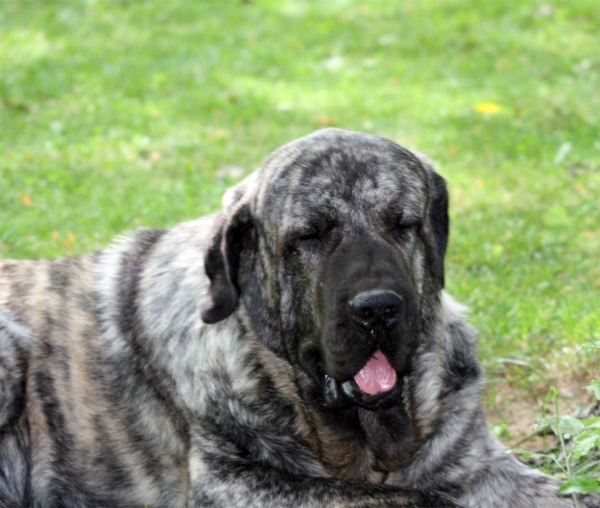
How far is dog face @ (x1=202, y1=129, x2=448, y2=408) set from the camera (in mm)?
3514

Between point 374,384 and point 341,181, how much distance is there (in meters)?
0.81

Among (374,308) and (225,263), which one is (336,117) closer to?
(225,263)

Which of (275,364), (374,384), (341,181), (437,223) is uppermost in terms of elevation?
(341,181)

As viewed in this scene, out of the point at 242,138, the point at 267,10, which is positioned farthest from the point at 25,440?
the point at 267,10

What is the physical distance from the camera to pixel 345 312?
3475mm

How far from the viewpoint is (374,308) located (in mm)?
3398

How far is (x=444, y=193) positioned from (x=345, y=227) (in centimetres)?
66

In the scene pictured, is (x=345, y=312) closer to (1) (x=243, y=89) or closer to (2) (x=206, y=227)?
(2) (x=206, y=227)

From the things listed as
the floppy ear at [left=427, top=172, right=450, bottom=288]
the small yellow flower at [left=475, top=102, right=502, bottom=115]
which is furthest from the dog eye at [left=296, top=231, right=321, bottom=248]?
the small yellow flower at [left=475, top=102, right=502, bottom=115]

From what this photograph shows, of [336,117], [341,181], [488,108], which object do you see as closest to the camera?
[341,181]

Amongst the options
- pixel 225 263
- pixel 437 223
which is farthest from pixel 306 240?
pixel 437 223

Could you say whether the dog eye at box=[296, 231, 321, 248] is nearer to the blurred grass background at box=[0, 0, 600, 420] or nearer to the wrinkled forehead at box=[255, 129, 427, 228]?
the wrinkled forehead at box=[255, 129, 427, 228]

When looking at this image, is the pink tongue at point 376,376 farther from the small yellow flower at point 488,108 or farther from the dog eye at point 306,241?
the small yellow flower at point 488,108

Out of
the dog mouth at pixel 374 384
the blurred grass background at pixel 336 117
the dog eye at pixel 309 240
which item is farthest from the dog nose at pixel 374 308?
the blurred grass background at pixel 336 117
